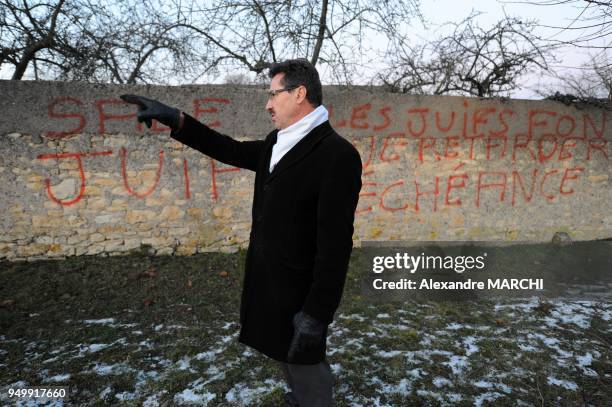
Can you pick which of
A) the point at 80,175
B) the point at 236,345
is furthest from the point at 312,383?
the point at 80,175

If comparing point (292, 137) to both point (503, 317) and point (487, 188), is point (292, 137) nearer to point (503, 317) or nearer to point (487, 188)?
point (503, 317)

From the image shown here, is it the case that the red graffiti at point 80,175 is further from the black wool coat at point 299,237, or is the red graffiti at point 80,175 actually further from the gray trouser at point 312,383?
the gray trouser at point 312,383

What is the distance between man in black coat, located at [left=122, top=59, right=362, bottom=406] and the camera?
1515mm

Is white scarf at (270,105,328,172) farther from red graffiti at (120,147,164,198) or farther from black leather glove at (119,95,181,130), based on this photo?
red graffiti at (120,147,164,198)

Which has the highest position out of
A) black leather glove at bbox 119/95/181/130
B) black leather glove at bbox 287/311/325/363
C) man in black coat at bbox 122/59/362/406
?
black leather glove at bbox 119/95/181/130

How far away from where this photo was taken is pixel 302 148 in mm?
1637

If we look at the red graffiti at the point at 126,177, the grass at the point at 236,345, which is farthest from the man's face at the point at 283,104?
the red graffiti at the point at 126,177

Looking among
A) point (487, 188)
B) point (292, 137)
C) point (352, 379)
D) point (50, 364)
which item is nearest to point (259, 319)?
point (292, 137)

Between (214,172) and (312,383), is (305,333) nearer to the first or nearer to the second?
(312,383)

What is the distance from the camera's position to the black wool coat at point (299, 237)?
59.4 inches

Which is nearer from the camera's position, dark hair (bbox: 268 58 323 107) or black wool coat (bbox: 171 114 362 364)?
black wool coat (bbox: 171 114 362 364)

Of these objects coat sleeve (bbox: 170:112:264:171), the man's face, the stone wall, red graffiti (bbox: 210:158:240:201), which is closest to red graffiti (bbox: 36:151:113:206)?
the stone wall

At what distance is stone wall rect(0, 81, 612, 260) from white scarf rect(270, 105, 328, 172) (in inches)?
115

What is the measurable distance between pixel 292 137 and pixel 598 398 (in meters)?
2.69
